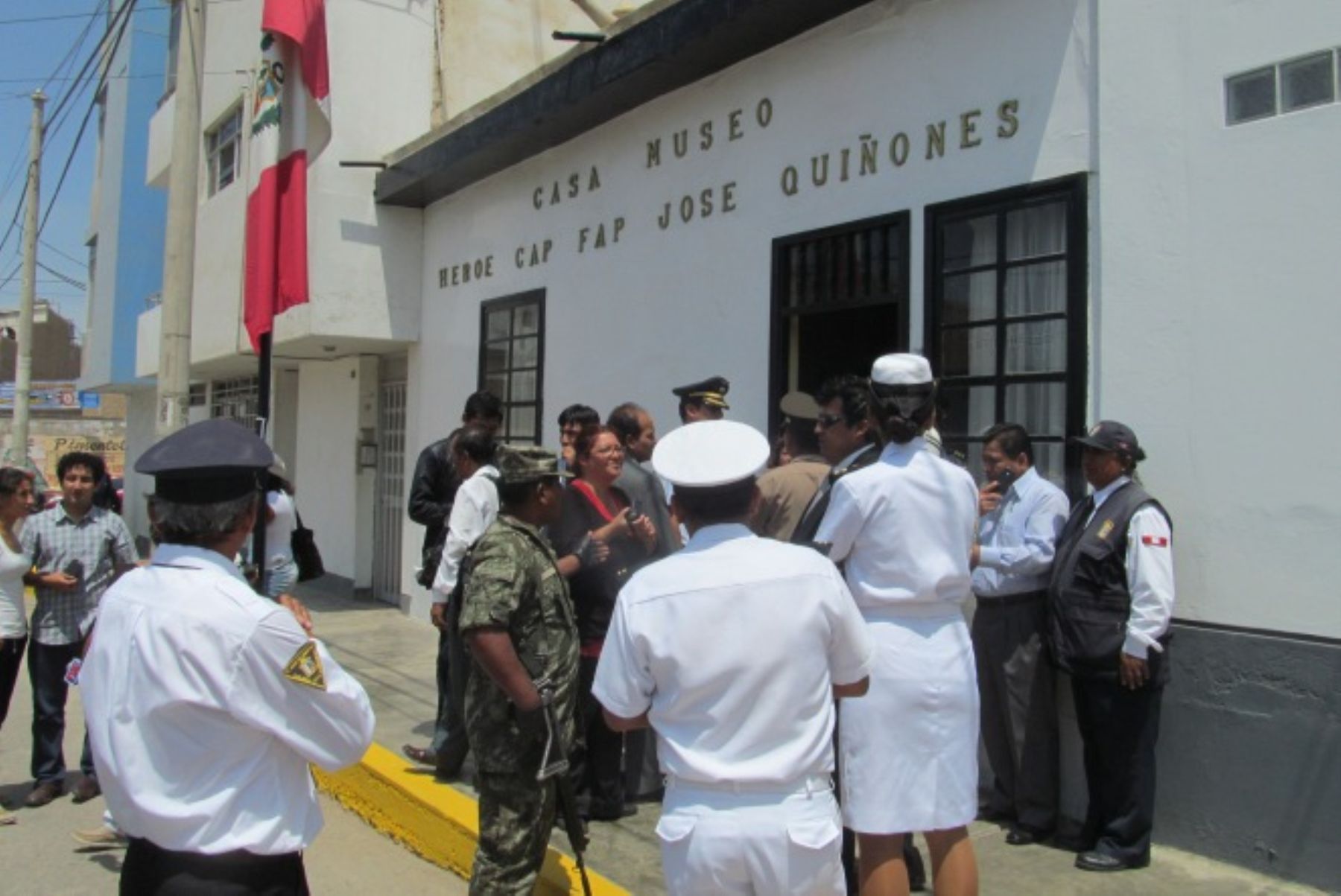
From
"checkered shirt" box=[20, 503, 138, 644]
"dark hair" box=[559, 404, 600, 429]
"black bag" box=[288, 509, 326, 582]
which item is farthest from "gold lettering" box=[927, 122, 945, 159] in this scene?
"checkered shirt" box=[20, 503, 138, 644]

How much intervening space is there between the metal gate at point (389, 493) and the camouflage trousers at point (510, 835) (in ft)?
27.1

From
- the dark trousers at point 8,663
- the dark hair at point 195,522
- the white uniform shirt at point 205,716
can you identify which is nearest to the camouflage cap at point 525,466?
the dark hair at point 195,522

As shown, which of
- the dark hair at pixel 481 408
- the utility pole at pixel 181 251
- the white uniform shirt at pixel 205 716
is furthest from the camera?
the utility pole at pixel 181 251

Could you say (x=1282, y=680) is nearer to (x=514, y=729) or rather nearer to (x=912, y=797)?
(x=912, y=797)

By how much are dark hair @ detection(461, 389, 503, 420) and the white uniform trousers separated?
3.69m

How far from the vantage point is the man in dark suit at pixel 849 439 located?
12.3ft

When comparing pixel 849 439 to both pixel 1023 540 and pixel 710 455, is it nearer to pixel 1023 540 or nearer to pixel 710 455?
pixel 1023 540

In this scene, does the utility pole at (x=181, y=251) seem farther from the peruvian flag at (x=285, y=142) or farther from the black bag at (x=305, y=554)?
the black bag at (x=305, y=554)

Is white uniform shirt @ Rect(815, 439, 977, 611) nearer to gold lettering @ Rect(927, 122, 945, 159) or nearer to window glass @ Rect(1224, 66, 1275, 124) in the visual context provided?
window glass @ Rect(1224, 66, 1275, 124)

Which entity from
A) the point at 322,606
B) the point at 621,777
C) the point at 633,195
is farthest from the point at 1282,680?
the point at 322,606

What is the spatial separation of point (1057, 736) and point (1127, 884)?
70 cm

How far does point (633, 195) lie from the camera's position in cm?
790

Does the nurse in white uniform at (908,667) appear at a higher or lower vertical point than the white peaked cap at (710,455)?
lower

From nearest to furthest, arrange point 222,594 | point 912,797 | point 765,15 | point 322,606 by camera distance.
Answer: point 222,594 < point 912,797 < point 765,15 < point 322,606
